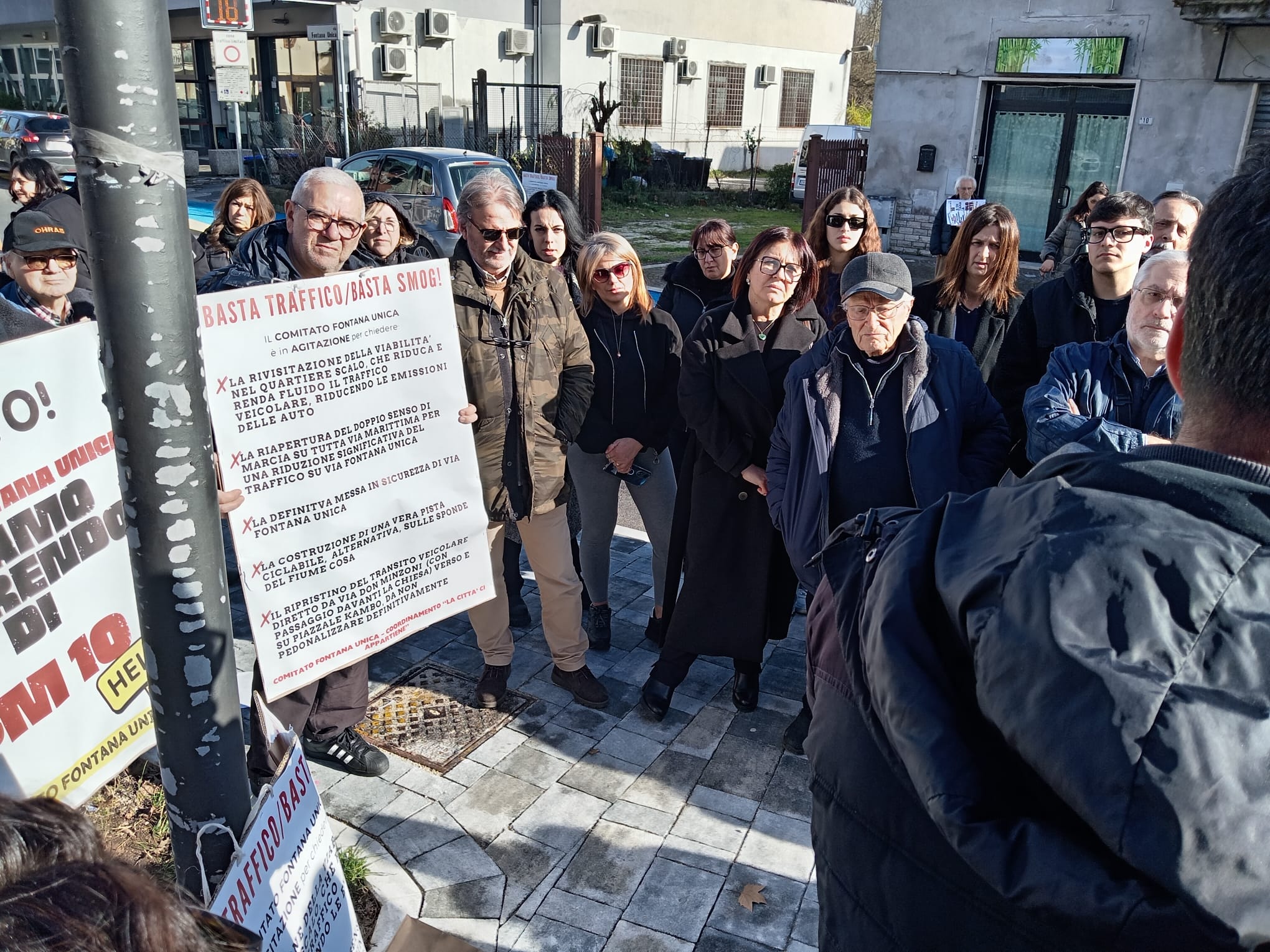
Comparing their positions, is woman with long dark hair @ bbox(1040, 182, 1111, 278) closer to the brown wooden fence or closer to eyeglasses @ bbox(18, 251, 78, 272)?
eyeglasses @ bbox(18, 251, 78, 272)

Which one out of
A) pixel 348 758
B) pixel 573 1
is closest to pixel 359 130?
pixel 573 1

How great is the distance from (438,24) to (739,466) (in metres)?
22.7

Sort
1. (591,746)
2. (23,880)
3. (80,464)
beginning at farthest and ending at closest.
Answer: (591,746) → (80,464) → (23,880)

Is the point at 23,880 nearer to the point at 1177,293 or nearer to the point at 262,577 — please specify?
the point at 262,577

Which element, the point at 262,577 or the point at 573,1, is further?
the point at 573,1

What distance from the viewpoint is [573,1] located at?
25844 mm

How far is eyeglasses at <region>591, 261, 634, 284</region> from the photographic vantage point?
4215mm

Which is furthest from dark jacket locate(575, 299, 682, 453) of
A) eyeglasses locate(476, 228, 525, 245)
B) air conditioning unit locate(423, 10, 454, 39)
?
air conditioning unit locate(423, 10, 454, 39)

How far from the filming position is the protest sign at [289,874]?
1789 millimetres

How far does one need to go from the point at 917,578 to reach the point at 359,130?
2259 centimetres

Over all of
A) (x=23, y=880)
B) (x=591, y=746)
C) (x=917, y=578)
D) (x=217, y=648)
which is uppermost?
(x=917, y=578)

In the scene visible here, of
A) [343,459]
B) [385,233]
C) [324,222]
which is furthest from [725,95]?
[343,459]

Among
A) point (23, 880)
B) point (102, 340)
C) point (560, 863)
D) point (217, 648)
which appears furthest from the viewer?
point (560, 863)

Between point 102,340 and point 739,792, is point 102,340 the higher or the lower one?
the higher one
